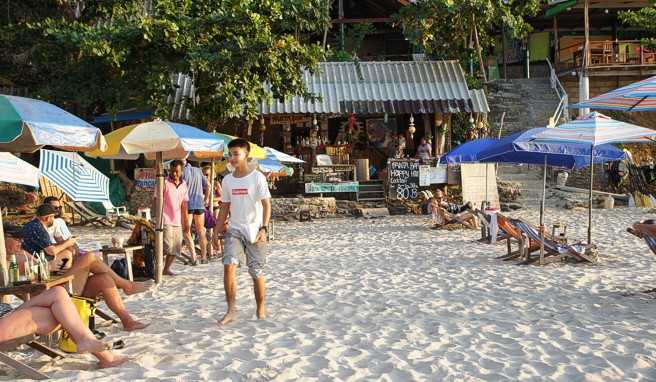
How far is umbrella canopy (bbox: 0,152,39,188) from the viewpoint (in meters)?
8.77

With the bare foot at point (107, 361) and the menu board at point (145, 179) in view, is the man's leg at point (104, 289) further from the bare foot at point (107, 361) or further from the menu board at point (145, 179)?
the menu board at point (145, 179)

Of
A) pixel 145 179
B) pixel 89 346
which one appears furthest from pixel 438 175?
pixel 89 346

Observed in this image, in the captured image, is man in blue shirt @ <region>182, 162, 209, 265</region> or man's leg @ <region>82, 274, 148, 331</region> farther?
man in blue shirt @ <region>182, 162, 209, 265</region>

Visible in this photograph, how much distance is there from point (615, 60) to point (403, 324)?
2115 centimetres

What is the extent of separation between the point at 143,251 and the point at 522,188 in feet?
43.9

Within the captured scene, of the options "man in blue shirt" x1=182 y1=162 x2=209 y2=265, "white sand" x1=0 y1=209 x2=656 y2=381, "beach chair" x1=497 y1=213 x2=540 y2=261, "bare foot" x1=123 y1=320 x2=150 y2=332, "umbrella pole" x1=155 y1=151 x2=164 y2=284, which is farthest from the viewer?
"man in blue shirt" x1=182 y1=162 x2=209 y2=265

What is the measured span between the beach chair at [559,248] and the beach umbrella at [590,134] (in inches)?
45.7

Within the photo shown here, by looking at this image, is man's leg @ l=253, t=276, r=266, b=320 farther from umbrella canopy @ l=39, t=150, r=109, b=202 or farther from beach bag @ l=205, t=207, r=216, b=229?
umbrella canopy @ l=39, t=150, r=109, b=202

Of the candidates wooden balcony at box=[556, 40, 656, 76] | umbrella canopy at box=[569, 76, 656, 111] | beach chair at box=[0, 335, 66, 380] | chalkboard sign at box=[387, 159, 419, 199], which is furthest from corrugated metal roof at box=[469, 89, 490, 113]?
beach chair at box=[0, 335, 66, 380]

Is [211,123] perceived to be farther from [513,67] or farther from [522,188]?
[513,67]

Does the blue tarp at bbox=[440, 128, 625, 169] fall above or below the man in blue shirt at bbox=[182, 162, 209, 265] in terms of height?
above

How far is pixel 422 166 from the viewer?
58.7 feet

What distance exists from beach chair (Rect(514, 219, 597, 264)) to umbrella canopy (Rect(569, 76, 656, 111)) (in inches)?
80.8

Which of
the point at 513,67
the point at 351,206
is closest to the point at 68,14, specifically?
the point at 351,206
